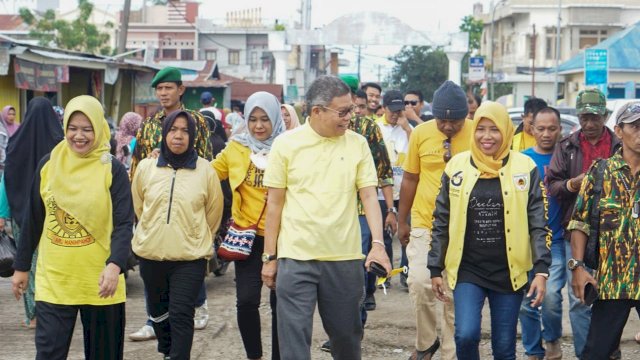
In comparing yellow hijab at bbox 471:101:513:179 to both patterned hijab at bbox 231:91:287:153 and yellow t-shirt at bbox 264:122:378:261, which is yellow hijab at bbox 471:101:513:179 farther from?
patterned hijab at bbox 231:91:287:153

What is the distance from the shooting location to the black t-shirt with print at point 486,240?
624cm

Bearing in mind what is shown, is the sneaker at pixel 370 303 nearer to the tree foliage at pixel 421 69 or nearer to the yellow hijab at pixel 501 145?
the yellow hijab at pixel 501 145

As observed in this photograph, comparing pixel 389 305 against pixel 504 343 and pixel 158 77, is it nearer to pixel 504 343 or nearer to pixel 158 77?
pixel 158 77

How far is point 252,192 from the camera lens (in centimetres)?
729

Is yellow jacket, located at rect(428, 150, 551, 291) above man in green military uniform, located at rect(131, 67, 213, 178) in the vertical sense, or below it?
below

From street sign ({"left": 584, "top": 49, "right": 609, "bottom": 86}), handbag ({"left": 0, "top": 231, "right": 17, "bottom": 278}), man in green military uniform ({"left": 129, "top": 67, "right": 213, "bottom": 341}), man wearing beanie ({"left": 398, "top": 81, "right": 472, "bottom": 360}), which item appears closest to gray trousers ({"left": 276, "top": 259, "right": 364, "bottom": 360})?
man wearing beanie ({"left": 398, "top": 81, "right": 472, "bottom": 360})

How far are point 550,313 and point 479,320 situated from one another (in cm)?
175

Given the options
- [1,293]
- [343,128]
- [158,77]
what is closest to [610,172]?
[343,128]

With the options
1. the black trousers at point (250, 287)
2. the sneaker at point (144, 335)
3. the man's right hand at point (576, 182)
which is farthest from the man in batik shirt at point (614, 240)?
the sneaker at point (144, 335)

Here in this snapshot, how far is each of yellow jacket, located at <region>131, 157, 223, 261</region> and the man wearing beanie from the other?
1387 mm

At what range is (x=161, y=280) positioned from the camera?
23.7 feet

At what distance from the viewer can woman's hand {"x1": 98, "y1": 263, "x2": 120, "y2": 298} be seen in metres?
5.99

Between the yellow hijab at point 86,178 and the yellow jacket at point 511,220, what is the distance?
1833 millimetres

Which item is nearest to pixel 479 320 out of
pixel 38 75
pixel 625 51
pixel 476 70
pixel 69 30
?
pixel 38 75
